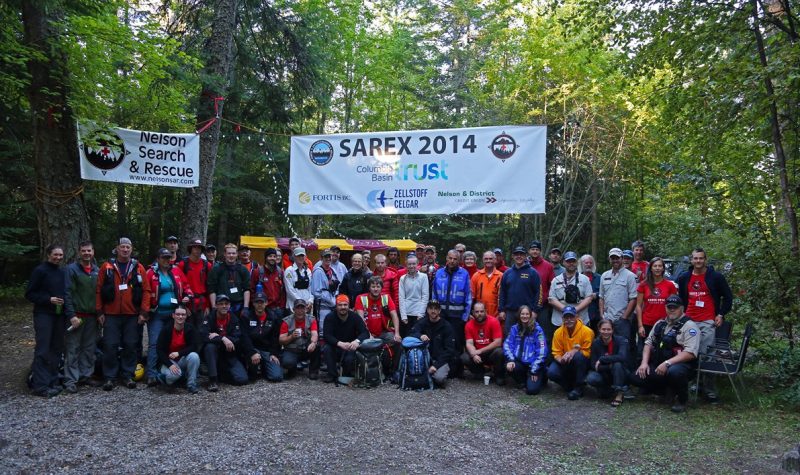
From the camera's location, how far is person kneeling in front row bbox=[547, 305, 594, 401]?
669 cm

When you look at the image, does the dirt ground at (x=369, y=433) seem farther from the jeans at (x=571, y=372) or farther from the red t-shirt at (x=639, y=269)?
the red t-shirt at (x=639, y=269)

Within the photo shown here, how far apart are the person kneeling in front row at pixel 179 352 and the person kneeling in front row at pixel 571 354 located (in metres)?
4.41

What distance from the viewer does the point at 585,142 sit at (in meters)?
17.2

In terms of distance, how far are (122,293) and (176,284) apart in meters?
0.67

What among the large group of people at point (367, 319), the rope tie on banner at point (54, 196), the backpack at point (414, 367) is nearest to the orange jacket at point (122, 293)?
the large group of people at point (367, 319)

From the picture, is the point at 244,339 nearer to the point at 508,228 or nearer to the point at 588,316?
the point at 588,316

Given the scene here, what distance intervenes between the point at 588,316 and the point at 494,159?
8.43 feet

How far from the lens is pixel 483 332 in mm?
7480

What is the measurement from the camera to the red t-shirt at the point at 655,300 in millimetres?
6816

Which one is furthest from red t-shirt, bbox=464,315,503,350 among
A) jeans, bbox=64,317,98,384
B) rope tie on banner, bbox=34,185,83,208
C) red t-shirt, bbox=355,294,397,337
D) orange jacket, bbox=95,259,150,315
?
rope tie on banner, bbox=34,185,83,208

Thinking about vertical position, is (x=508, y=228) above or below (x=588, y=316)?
above

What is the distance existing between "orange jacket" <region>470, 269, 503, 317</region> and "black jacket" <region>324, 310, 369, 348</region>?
5.68 feet

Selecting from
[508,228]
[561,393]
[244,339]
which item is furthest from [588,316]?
[508,228]

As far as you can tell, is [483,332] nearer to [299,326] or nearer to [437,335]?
[437,335]
